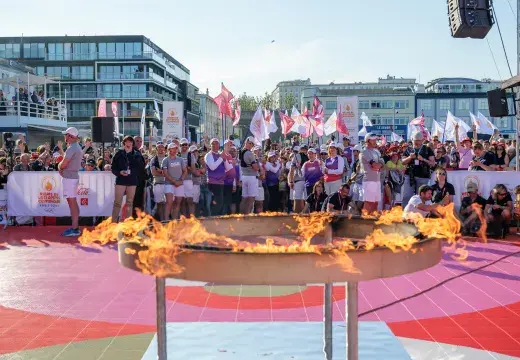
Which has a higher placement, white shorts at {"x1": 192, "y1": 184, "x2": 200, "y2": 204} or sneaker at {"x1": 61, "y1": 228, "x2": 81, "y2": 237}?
white shorts at {"x1": 192, "y1": 184, "x2": 200, "y2": 204}

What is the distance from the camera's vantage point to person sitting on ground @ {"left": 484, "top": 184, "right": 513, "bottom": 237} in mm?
11812

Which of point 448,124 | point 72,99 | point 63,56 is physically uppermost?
point 63,56

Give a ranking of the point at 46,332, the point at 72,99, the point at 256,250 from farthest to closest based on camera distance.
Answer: the point at 72,99, the point at 46,332, the point at 256,250

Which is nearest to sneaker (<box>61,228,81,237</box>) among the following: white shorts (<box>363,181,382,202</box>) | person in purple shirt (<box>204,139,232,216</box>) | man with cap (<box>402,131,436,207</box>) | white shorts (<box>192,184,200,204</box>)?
white shorts (<box>192,184,200,204</box>)

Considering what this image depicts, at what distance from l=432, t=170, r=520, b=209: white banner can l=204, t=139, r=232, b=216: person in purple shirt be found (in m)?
4.55

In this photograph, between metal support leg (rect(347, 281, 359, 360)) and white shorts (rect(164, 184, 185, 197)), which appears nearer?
metal support leg (rect(347, 281, 359, 360))

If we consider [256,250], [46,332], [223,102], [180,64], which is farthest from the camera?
[180,64]

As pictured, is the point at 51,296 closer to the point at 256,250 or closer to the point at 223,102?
the point at 256,250

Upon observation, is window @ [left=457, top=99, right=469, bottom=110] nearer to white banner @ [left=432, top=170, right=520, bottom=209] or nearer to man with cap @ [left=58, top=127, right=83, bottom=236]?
white banner @ [left=432, top=170, right=520, bottom=209]

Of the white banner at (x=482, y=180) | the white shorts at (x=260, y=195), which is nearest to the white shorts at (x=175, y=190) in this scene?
the white shorts at (x=260, y=195)

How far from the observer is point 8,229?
13500 mm

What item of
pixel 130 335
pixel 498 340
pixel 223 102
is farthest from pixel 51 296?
pixel 223 102

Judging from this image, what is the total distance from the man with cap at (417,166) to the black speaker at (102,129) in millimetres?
6901

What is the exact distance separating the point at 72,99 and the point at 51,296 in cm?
8057
